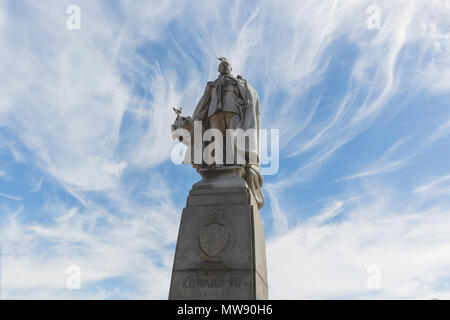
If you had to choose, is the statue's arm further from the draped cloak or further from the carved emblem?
the carved emblem

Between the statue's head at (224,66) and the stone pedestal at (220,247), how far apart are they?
3.88 meters

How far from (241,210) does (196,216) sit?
3.38 feet

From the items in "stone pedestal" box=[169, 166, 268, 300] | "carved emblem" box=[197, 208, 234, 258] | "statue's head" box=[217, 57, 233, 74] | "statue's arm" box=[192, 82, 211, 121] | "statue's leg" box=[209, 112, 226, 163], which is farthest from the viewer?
"statue's head" box=[217, 57, 233, 74]

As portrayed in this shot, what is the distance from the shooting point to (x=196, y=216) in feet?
25.3

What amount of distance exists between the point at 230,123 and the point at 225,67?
2.07 meters

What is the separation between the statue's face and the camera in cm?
A: 1050

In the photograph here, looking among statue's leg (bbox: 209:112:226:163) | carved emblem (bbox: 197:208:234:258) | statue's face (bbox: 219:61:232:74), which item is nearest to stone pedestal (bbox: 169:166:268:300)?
carved emblem (bbox: 197:208:234:258)

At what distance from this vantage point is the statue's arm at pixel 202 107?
9.94 m

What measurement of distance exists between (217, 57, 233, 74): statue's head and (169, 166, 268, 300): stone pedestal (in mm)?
3882

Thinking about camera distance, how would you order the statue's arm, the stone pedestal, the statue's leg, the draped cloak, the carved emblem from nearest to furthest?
the stone pedestal → the carved emblem → the draped cloak → the statue's leg → the statue's arm

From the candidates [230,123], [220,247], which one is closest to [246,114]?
[230,123]

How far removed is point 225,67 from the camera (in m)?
10.5

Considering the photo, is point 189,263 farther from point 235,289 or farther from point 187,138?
point 187,138
